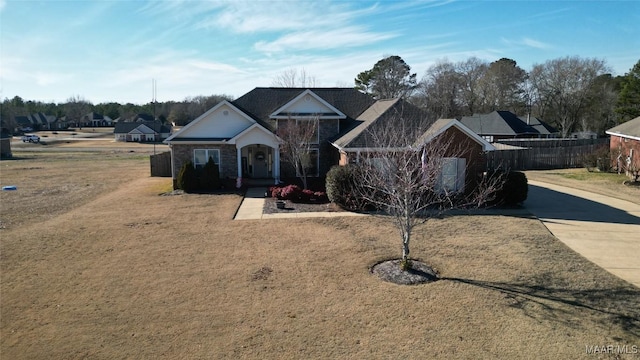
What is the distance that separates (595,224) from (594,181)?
12.9 metres

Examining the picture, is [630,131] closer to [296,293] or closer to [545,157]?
[545,157]

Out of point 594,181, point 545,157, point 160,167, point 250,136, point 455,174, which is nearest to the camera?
point 455,174

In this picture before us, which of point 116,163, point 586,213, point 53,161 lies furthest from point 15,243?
point 53,161

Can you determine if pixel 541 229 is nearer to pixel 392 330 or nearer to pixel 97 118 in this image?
pixel 392 330

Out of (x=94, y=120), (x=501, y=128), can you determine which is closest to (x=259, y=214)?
(x=501, y=128)

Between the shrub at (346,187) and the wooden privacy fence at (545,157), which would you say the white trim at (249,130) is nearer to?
the shrub at (346,187)

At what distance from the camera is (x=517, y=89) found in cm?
7219

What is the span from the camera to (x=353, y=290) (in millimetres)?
10477

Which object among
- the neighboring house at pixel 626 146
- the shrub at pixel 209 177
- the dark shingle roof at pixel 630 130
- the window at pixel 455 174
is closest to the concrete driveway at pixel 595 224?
the window at pixel 455 174

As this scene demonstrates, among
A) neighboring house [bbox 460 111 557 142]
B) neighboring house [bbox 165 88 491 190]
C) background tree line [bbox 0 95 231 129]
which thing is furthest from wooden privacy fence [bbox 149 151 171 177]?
background tree line [bbox 0 95 231 129]

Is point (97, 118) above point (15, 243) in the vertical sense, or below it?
above

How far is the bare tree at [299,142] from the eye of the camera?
23.7 metres

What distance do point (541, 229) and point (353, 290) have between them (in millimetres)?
9219

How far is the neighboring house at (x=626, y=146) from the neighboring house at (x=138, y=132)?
76.5 metres
